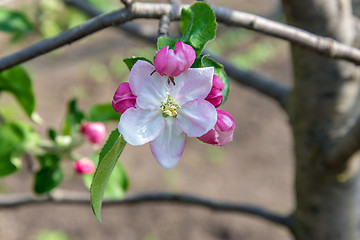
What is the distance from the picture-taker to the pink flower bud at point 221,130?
1.63 feet

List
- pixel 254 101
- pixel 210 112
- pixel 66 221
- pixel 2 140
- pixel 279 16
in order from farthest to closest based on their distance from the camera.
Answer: pixel 279 16
pixel 254 101
pixel 66 221
pixel 2 140
pixel 210 112

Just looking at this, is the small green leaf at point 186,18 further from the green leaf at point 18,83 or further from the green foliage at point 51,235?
the green foliage at point 51,235

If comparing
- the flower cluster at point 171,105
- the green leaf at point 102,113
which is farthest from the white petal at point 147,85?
the green leaf at point 102,113

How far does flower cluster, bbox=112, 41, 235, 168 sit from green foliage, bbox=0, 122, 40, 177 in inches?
21.9

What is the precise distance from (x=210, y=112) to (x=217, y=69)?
12cm

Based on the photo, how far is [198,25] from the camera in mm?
554

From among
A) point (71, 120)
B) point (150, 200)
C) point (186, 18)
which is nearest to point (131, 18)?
point (186, 18)

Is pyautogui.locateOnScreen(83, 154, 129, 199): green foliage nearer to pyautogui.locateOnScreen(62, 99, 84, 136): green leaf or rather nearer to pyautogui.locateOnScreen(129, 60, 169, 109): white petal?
pyautogui.locateOnScreen(62, 99, 84, 136): green leaf

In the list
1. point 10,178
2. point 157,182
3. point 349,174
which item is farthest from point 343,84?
point 10,178

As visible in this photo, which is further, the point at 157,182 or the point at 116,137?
the point at 157,182

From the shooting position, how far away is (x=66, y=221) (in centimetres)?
298

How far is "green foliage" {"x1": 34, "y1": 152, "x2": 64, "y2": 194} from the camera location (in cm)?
101

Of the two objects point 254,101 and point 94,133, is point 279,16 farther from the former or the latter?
point 94,133

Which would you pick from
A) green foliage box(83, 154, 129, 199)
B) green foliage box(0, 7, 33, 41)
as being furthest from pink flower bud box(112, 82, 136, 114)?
green foliage box(0, 7, 33, 41)
